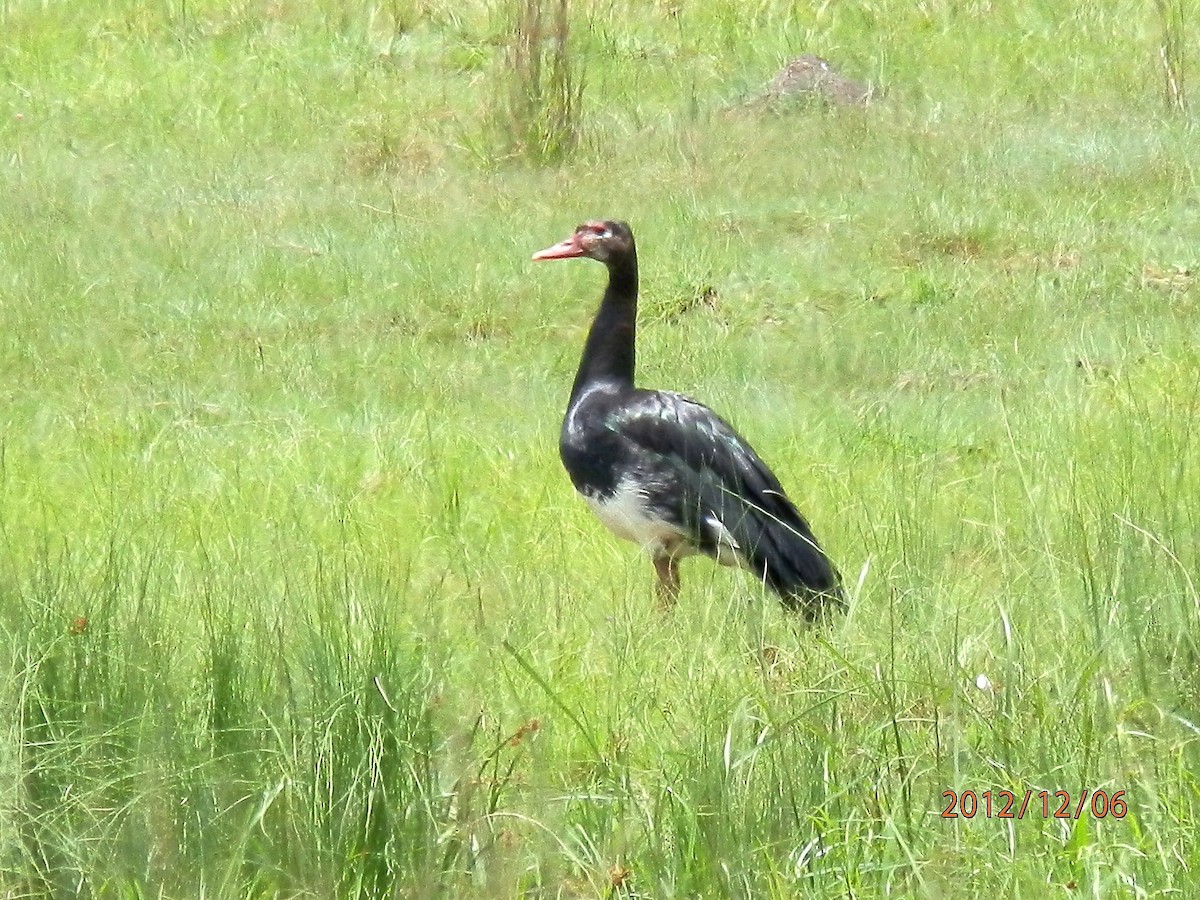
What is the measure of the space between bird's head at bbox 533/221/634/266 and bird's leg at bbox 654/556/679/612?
4.12ft

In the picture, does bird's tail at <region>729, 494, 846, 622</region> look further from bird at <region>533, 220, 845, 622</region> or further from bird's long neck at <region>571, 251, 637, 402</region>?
bird's long neck at <region>571, 251, 637, 402</region>

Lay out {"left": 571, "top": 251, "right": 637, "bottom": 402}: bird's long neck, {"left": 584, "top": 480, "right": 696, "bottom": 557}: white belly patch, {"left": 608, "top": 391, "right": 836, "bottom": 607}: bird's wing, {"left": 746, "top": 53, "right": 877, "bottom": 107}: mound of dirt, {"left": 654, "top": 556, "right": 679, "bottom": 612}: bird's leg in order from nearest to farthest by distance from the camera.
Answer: {"left": 654, "top": 556, "right": 679, "bottom": 612}: bird's leg → {"left": 608, "top": 391, "right": 836, "bottom": 607}: bird's wing → {"left": 584, "top": 480, "right": 696, "bottom": 557}: white belly patch → {"left": 571, "top": 251, "right": 637, "bottom": 402}: bird's long neck → {"left": 746, "top": 53, "right": 877, "bottom": 107}: mound of dirt

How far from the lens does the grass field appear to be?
3.89 m

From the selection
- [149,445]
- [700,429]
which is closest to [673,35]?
[149,445]

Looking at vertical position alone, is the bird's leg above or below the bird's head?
below

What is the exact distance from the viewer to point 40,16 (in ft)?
48.5

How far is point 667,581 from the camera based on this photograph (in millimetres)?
6105

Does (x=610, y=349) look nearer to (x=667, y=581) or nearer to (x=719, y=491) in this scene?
(x=719, y=491)
